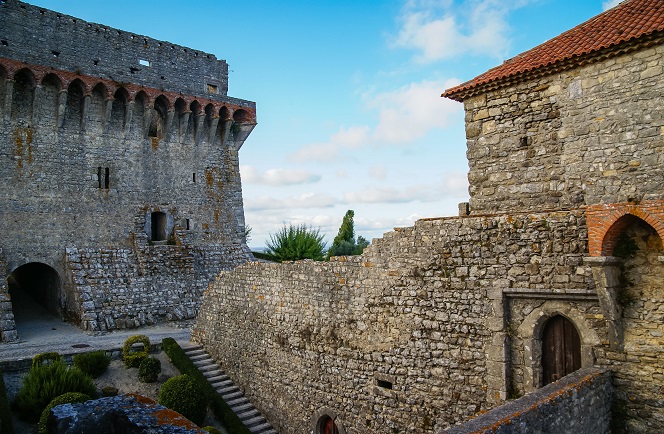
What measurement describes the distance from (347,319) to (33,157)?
15.7 meters

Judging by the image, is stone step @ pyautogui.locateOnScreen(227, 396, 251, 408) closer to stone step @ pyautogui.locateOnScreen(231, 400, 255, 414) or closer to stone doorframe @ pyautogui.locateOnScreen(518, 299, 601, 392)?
stone step @ pyautogui.locateOnScreen(231, 400, 255, 414)

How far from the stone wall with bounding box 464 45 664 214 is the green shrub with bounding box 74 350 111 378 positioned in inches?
434

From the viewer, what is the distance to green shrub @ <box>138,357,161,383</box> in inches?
530

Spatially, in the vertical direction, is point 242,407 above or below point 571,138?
below

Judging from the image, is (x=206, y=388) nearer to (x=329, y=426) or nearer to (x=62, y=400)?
(x=62, y=400)

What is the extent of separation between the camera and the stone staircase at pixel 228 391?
12836mm

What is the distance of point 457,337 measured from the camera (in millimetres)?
8695

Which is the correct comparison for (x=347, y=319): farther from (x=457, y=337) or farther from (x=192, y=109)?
(x=192, y=109)

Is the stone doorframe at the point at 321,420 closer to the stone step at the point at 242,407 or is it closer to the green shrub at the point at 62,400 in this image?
the stone step at the point at 242,407

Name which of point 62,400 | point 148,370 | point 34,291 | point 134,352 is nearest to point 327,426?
point 148,370

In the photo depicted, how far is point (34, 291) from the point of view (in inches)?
875

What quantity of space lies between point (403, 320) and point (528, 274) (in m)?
Answer: 2.72

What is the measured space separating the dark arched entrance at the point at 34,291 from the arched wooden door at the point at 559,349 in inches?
738

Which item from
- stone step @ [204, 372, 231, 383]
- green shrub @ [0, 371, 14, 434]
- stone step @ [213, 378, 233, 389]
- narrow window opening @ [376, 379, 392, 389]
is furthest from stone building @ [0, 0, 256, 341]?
narrow window opening @ [376, 379, 392, 389]
